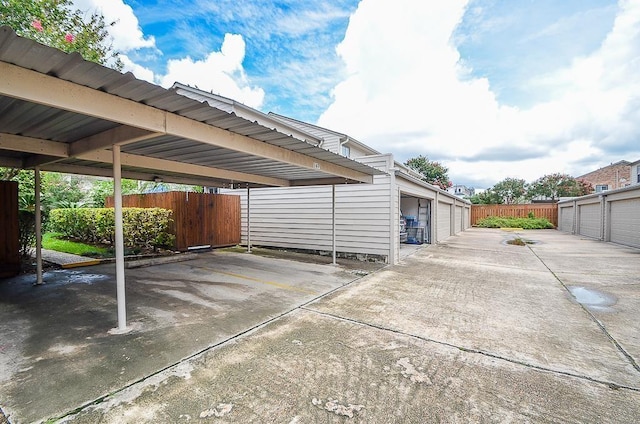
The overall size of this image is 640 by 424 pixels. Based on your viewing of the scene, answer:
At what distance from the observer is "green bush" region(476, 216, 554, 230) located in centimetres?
2375

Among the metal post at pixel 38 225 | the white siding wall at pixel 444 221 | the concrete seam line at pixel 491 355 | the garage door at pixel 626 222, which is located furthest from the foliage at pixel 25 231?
the garage door at pixel 626 222

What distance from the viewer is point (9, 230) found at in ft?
20.1

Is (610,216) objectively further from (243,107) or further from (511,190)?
(511,190)

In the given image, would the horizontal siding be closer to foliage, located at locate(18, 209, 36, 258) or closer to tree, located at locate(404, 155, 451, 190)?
foliage, located at locate(18, 209, 36, 258)

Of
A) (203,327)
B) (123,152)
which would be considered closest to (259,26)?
(123,152)

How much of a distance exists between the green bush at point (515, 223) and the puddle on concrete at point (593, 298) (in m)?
21.2

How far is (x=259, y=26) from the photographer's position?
1021 cm

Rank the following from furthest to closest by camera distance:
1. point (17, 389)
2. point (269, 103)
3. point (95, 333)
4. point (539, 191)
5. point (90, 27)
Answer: point (539, 191), point (269, 103), point (90, 27), point (95, 333), point (17, 389)

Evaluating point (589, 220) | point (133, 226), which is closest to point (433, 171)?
point (589, 220)

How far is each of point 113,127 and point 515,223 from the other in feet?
92.1

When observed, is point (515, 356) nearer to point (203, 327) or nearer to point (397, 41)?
point (203, 327)

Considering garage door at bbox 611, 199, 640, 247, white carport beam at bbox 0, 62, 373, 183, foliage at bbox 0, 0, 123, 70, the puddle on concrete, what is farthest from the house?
garage door at bbox 611, 199, 640, 247

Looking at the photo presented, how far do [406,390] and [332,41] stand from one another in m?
12.0

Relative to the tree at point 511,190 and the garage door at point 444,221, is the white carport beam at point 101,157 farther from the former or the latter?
→ the tree at point 511,190
